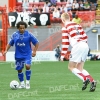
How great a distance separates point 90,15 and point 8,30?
6.16 m

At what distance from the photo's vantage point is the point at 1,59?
38656 mm

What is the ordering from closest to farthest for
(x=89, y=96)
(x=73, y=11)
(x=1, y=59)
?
(x=89, y=96) < (x=1, y=59) < (x=73, y=11)

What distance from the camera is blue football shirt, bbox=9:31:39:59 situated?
1491 centimetres

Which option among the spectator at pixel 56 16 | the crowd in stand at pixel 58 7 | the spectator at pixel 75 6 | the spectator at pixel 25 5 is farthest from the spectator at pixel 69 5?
the spectator at pixel 25 5

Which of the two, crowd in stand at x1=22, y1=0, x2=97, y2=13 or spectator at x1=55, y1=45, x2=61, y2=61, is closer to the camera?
spectator at x1=55, y1=45, x2=61, y2=61

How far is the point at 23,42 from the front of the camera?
14938mm

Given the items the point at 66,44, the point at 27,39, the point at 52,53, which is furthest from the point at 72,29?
→ the point at 52,53

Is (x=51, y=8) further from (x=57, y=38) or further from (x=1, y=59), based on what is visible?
(x=1, y=59)

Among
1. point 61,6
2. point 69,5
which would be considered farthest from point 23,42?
point 61,6

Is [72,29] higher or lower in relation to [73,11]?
higher

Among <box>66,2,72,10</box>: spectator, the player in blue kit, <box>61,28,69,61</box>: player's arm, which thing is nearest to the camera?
<box>61,28,69,61</box>: player's arm

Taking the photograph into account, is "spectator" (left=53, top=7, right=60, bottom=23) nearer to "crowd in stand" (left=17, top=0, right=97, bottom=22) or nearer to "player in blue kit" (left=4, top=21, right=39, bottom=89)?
"crowd in stand" (left=17, top=0, right=97, bottom=22)

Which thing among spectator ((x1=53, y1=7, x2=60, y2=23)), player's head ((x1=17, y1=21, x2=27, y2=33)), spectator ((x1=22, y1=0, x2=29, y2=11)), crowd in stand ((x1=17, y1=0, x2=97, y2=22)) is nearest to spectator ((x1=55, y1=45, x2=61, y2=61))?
spectator ((x1=53, y1=7, x2=60, y2=23))

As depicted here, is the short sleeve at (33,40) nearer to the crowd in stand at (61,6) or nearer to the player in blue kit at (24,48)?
the player in blue kit at (24,48)
